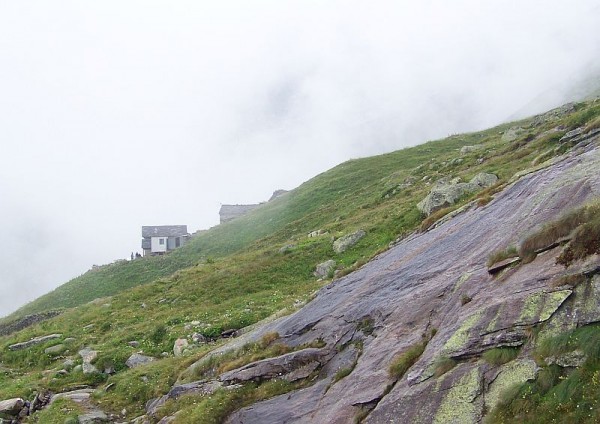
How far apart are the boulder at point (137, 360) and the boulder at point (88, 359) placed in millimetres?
2044

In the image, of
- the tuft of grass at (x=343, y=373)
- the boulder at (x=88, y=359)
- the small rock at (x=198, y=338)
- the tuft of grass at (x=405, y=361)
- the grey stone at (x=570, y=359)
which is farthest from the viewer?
the small rock at (x=198, y=338)

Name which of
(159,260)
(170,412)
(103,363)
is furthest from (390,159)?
(170,412)

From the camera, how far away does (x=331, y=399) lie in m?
17.0

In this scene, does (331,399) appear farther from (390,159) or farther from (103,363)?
(390,159)

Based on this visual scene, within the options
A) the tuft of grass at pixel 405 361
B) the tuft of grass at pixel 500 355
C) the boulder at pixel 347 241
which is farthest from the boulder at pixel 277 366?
the boulder at pixel 347 241

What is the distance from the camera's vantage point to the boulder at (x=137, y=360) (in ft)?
104

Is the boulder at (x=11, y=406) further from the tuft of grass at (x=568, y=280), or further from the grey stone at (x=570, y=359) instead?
the tuft of grass at (x=568, y=280)

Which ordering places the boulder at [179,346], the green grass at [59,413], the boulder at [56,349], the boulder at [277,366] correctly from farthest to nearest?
the boulder at [56,349], the boulder at [179,346], the green grass at [59,413], the boulder at [277,366]

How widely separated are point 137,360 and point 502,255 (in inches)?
947

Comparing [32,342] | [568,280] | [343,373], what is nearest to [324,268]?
[32,342]

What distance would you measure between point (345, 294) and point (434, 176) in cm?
4531

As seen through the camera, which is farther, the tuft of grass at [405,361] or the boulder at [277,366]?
the boulder at [277,366]

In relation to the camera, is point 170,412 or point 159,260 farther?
point 159,260

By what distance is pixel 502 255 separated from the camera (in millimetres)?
16625
